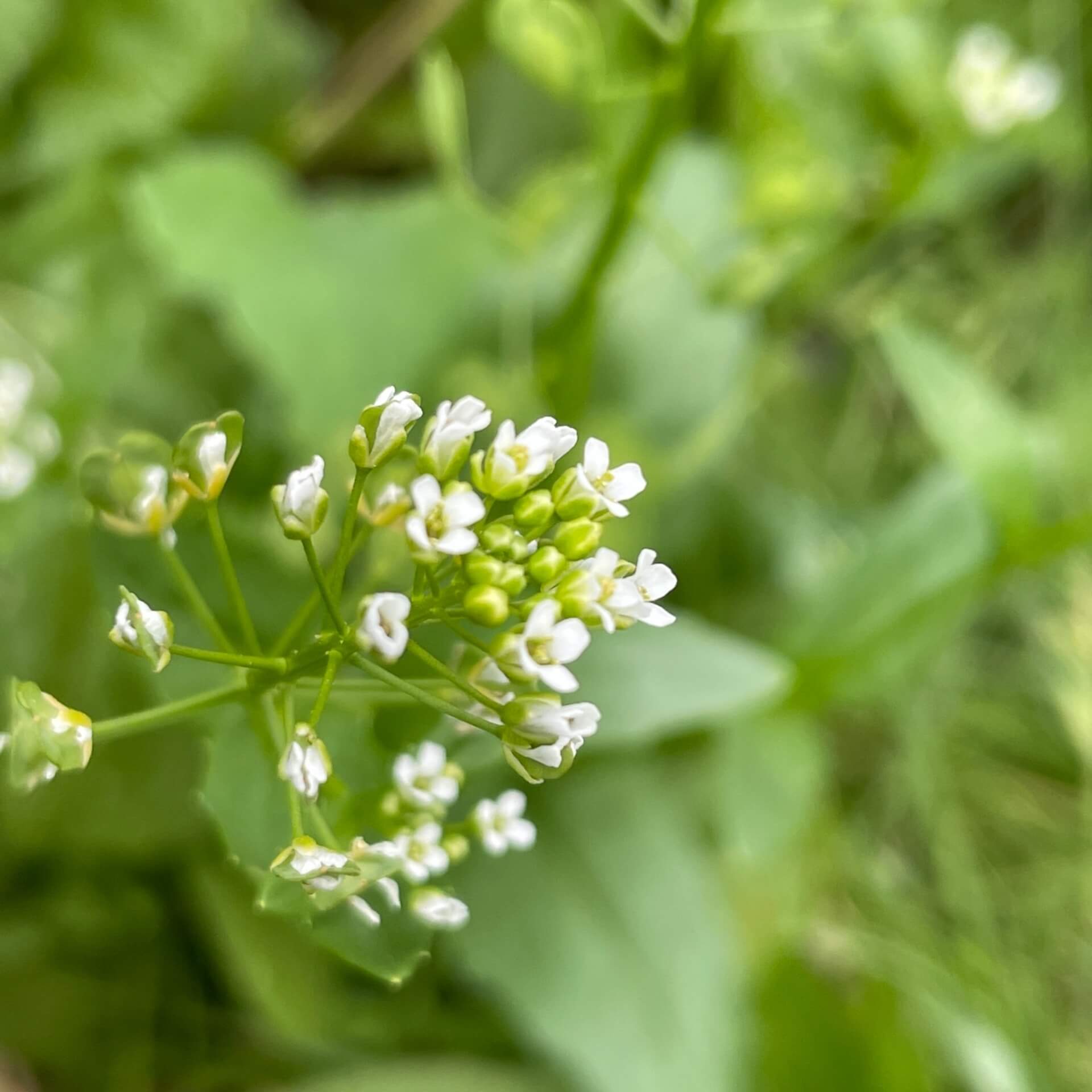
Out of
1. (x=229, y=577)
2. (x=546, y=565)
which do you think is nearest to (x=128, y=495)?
(x=229, y=577)

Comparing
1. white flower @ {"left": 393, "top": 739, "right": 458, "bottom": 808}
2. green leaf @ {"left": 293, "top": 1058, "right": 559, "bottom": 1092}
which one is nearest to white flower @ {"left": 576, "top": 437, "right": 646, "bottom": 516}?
white flower @ {"left": 393, "top": 739, "right": 458, "bottom": 808}

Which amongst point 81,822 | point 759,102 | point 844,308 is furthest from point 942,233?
point 81,822

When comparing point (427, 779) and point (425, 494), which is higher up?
point (425, 494)

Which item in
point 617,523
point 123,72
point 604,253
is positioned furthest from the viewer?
point 123,72

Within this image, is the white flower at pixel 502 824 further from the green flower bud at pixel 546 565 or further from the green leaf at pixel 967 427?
the green leaf at pixel 967 427

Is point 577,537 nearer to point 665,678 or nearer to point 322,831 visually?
point 322,831

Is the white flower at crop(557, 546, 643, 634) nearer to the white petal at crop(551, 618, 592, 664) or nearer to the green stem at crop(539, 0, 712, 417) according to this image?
the white petal at crop(551, 618, 592, 664)

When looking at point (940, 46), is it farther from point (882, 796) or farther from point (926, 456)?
point (882, 796)
